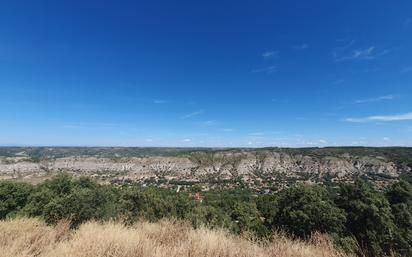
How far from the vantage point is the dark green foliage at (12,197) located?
24781mm

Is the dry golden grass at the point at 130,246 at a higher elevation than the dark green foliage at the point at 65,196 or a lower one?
higher

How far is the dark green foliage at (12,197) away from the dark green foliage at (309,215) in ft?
85.3

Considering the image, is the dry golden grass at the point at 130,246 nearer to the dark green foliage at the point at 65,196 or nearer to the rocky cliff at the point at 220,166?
the dark green foliage at the point at 65,196

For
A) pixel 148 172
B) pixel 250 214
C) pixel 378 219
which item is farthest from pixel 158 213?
pixel 148 172

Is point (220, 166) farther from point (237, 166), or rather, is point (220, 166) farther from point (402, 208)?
point (402, 208)

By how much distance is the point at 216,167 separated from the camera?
150m

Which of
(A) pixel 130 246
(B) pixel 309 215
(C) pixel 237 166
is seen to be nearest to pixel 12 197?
(B) pixel 309 215

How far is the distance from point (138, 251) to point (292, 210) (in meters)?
19.6

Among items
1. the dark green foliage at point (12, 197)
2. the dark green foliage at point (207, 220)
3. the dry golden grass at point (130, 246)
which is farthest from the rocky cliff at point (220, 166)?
the dry golden grass at point (130, 246)

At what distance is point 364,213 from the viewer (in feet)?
63.8

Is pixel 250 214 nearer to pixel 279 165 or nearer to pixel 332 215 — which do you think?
pixel 332 215

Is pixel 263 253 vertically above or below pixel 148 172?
above

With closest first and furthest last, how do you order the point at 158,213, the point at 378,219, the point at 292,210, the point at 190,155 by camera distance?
the point at 378,219, the point at 292,210, the point at 158,213, the point at 190,155

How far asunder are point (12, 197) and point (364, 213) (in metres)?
33.2
